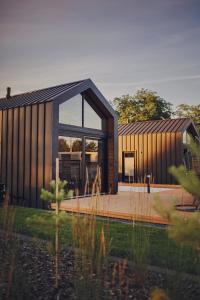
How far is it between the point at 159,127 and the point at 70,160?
341 inches

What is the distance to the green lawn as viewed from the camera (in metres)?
2.43

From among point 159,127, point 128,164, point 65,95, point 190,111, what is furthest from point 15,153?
point 190,111

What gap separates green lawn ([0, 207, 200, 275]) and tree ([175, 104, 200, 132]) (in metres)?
24.9

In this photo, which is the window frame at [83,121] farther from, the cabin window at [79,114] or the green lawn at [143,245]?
the green lawn at [143,245]

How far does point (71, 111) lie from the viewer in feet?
26.6

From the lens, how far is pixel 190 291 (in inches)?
86.4

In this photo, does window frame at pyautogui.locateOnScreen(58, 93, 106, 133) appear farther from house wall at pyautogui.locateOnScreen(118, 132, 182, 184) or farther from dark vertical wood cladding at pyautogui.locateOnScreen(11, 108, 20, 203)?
house wall at pyautogui.locateOnScreen(118, 132, 182, 184)

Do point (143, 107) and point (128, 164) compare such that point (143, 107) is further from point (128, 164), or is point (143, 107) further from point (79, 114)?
point (79, 114)

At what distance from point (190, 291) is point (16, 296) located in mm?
1385

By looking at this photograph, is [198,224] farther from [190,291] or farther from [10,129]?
[10,129]

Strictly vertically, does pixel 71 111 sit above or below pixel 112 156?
above

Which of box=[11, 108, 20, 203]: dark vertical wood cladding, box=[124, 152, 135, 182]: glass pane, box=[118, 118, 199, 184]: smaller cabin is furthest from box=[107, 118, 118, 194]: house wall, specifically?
box=[124, 152, 135, 182]: glass pane

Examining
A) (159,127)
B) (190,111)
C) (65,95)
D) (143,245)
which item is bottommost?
(143,245)

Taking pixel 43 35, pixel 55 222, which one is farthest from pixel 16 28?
pixel 55 222
